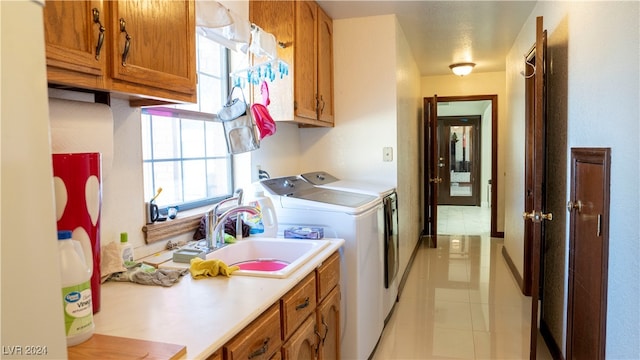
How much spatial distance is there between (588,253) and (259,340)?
152cm

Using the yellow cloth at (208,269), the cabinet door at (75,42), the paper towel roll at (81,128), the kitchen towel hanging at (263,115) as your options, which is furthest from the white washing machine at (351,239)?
the cabinet door at (75,42)

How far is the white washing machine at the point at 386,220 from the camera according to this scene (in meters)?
2.86

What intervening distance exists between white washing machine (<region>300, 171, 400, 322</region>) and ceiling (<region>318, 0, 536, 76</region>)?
51.2 inches

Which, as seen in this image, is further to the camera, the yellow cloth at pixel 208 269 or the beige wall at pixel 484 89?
the beige wall at pixel 484 89

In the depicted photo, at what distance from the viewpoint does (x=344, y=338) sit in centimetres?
232

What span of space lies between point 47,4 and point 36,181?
2.01ft

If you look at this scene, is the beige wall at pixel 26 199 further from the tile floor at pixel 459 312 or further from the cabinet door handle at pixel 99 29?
the tile floor at pixel 459 312

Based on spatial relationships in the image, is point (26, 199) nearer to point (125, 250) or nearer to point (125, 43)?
point (125, 43)

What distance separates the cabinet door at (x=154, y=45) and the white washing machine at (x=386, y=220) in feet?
5.21

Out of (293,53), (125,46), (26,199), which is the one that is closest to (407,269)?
(293,53)

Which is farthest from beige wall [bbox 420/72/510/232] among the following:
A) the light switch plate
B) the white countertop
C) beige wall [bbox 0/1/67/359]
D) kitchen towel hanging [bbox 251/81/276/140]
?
beige wall [bbox 0/1/67/359]

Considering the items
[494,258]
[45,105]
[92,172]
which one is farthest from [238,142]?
[494,258]

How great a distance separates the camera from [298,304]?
62.4 inches

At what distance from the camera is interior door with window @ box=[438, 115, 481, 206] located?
9602 mm
